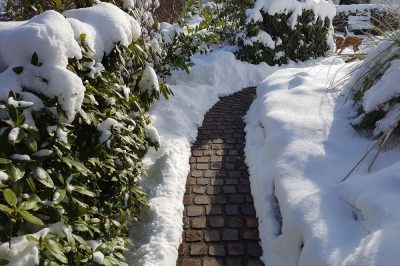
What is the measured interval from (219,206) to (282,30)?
583cm

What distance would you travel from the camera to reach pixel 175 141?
12.9 feet

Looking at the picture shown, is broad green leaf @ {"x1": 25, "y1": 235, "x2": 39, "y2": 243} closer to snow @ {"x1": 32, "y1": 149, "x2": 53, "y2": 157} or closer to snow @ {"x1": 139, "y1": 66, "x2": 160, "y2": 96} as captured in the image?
snow @ {"x1": 32, "y1": 149, "x2": 53, "y2": 157}

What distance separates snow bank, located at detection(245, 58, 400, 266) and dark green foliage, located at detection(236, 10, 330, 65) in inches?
144

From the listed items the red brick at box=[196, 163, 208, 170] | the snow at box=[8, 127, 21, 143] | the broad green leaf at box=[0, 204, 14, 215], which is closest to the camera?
the broad green leaf at box=[0, 204, 14, 215]

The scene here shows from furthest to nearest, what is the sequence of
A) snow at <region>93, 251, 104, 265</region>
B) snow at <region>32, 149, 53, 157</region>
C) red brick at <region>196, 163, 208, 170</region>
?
red brick at <region>196, 163, 208, 170</region> → snow at <region>93, 251, 104, 265</region> → snow at <region>32, 149, 53, 157</region>

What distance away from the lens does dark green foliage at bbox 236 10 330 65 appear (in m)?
7.41

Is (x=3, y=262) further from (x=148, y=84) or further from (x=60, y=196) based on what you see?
(x=148, y=84)

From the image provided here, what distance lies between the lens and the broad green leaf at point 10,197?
137 centimetres

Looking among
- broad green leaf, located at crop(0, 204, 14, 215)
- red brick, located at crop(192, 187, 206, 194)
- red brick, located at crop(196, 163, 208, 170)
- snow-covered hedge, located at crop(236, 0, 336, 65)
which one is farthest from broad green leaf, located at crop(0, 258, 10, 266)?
snow-covered hedge, located at crop(236, 0, 336, 65)

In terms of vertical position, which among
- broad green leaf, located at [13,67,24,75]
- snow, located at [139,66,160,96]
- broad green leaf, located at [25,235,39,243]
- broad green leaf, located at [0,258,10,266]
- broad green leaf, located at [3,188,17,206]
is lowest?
broad green leaf, located at [0,258,10,266]

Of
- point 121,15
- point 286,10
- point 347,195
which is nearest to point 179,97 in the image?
point 121,15

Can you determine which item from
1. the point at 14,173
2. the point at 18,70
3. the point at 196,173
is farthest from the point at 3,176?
the point at 196,173

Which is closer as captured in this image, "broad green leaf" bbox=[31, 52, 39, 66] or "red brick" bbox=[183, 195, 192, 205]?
"broad green leaf" bbox=[31, 52, 39, 66]

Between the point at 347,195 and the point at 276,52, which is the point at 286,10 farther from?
the point at 347,195
